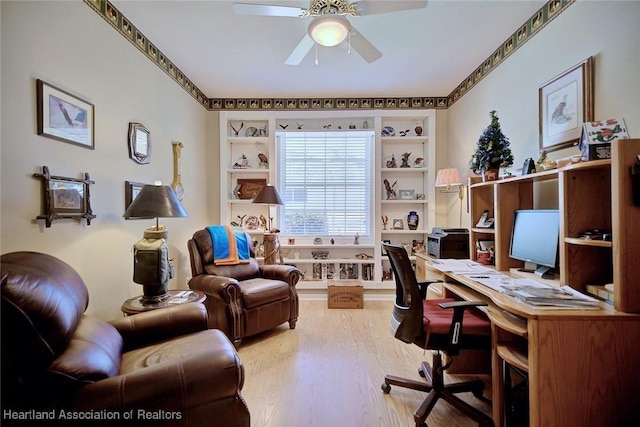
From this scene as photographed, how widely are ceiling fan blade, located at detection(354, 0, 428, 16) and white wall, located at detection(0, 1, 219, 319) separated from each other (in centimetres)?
183

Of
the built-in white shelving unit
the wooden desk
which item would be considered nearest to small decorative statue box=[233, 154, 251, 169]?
the built-in white shelving unit

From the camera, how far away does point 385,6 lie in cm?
168

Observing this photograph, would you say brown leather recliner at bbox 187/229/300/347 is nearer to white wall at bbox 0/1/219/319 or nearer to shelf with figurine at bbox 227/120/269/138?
white wall at bbox 0/1/219/319

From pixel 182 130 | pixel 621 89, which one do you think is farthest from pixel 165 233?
pixel 621 89

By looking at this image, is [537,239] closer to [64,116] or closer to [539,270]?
[539,270]

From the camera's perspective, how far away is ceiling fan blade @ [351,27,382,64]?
196 centimetres

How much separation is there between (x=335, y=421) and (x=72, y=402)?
1287 millimetres

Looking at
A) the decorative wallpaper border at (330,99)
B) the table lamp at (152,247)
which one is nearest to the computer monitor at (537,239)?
the decorative wallpaper border at (330,99)

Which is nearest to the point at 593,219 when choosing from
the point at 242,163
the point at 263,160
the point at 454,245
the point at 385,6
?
the point at 454,245

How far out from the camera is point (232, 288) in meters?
2.49

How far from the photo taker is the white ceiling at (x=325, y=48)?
2.20 metres

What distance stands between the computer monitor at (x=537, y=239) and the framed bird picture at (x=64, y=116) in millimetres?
3072

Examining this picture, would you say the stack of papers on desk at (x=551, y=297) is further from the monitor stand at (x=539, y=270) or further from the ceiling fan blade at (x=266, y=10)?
the ceiling fan blade at (x=266, y=10)

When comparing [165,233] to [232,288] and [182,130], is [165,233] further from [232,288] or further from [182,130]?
[182,130]
